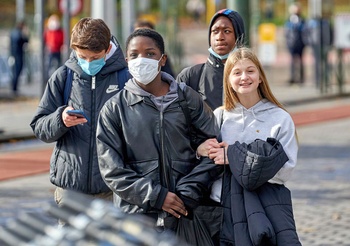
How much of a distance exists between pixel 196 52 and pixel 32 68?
45.1ft

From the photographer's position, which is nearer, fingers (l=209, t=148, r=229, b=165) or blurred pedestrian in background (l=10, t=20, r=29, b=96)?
fingers (l=209, t=148, r=229, b=165)

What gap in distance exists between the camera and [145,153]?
4.89m

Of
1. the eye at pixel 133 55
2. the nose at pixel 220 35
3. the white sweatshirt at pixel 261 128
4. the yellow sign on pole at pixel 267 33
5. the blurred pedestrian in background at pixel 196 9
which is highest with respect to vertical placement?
the blurred pedestrian in background at pixel 196 9

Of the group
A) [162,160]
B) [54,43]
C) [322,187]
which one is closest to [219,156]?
[162,160]

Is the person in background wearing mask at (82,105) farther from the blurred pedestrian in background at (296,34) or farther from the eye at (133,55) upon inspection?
the blurred pedestrian in background at (296,34)

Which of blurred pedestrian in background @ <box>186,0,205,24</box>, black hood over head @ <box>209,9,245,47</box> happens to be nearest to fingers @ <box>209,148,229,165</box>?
black hood over head @ <box>209,9,245,47</box>

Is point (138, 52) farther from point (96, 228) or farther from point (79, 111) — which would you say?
point (96, 228)

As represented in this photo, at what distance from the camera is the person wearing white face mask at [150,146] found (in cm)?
484

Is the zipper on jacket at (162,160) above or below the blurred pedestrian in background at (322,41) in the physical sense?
below

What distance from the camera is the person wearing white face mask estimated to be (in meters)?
4.84

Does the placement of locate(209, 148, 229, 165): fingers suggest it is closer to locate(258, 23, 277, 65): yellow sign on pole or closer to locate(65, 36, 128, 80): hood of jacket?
locate(65, 36, 128, 80): hood of jacket

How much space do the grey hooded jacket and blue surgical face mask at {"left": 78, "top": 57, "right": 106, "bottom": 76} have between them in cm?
4

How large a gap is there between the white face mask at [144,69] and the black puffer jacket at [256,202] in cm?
57

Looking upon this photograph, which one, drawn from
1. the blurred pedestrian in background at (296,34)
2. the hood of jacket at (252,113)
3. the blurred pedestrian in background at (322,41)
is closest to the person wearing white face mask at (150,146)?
the hood of jacket at (252,113)
